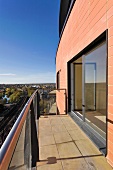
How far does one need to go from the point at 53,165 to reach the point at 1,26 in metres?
12.2

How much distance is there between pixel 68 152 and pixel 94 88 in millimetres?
2542

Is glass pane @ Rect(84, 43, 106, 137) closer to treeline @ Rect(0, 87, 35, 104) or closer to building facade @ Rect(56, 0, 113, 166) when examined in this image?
building facade @ Rect(56, 0, 113, 166)

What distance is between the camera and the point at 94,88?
4.91 m

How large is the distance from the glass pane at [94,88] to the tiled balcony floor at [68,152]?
644mm

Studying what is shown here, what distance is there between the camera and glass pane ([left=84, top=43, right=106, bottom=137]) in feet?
13.4

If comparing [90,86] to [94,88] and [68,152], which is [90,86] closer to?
[94,88]

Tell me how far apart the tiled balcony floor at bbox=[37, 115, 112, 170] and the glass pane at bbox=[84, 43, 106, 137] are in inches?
25.3

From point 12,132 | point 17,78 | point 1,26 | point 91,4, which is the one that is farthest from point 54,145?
point 17,78

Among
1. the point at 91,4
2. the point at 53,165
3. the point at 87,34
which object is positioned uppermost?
the point at 91,4

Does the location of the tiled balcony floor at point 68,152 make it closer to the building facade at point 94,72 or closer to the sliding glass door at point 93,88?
the building facade at point 94,72

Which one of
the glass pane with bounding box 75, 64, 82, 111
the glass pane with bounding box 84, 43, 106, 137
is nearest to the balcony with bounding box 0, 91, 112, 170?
the glass pane with bounding box 84, 43, 106, 137

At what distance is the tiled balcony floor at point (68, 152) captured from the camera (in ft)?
7.69

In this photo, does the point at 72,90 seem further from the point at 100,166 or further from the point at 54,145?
the point at 100,166

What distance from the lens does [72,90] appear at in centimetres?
595
